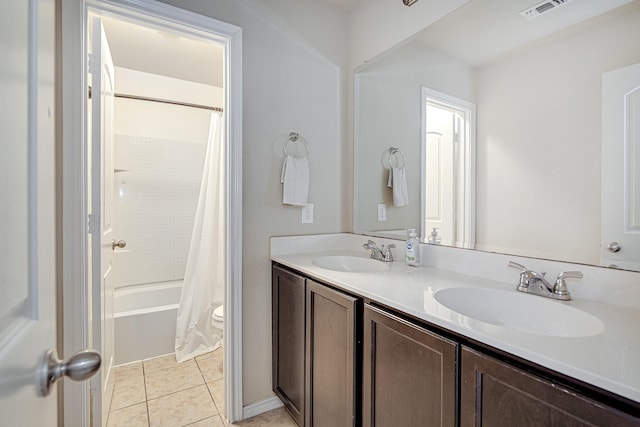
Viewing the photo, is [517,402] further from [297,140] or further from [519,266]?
[297,140]

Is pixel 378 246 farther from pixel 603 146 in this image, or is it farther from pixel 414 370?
pixel 603 146

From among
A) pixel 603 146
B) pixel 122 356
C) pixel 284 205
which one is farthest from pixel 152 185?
pixel 603 146

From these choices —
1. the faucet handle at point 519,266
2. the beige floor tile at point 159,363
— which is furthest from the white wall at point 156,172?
the faucet handle at point 519,266

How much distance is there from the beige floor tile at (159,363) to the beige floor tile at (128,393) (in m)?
0.12

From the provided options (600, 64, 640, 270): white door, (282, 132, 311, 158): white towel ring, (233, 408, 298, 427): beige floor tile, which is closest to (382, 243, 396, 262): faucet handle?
(282, 132, 311, 158): white towel ring

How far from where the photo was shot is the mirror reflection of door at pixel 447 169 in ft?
4.70

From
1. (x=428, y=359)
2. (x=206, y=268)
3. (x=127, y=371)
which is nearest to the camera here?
(x=428, y=359)

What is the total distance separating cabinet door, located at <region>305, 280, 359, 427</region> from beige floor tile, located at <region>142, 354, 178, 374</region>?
1.35 metres

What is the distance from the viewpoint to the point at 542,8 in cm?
115

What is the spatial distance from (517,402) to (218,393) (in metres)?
1.78

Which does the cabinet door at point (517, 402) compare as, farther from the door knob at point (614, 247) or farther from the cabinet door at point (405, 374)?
the door knob at point (614, 247)

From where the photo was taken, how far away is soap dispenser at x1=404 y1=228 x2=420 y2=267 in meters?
1.56

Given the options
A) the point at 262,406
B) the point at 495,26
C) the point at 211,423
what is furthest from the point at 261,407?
the point at 495,26

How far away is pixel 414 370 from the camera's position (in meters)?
0.94
